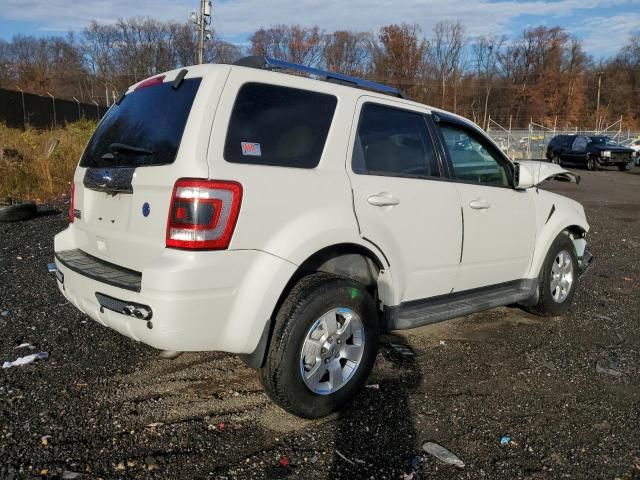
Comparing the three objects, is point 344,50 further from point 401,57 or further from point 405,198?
point 405,198

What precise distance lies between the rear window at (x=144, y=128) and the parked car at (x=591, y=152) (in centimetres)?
2808

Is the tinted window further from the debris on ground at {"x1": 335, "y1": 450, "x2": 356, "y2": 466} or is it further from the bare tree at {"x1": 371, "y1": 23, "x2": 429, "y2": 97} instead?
the bare tree at {"x1": 371, "y1": 23, "x2": 429, "y2": 97}

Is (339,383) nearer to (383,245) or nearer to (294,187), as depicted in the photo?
(383,245)

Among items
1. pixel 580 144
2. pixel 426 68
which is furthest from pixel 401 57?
pixel 580 144

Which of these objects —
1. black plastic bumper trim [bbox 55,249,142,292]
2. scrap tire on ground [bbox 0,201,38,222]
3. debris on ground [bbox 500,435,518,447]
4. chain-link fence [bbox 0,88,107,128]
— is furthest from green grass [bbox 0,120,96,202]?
debris on ground [bbox 500,435,518,447]

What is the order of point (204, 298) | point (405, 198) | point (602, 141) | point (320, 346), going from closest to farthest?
point (204, 298) → point (320, 346) → point (405, 198) → point (602, 141)

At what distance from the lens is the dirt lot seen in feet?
8.73

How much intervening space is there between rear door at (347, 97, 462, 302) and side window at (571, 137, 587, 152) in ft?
90.1

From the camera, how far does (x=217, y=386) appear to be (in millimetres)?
3467

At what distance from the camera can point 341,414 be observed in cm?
318

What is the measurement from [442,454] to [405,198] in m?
1.53

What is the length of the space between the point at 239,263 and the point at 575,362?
2851mm

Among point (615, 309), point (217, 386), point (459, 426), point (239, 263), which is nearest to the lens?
point (239, 263)

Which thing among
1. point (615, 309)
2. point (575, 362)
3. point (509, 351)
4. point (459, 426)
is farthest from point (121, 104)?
point (615, 309)
